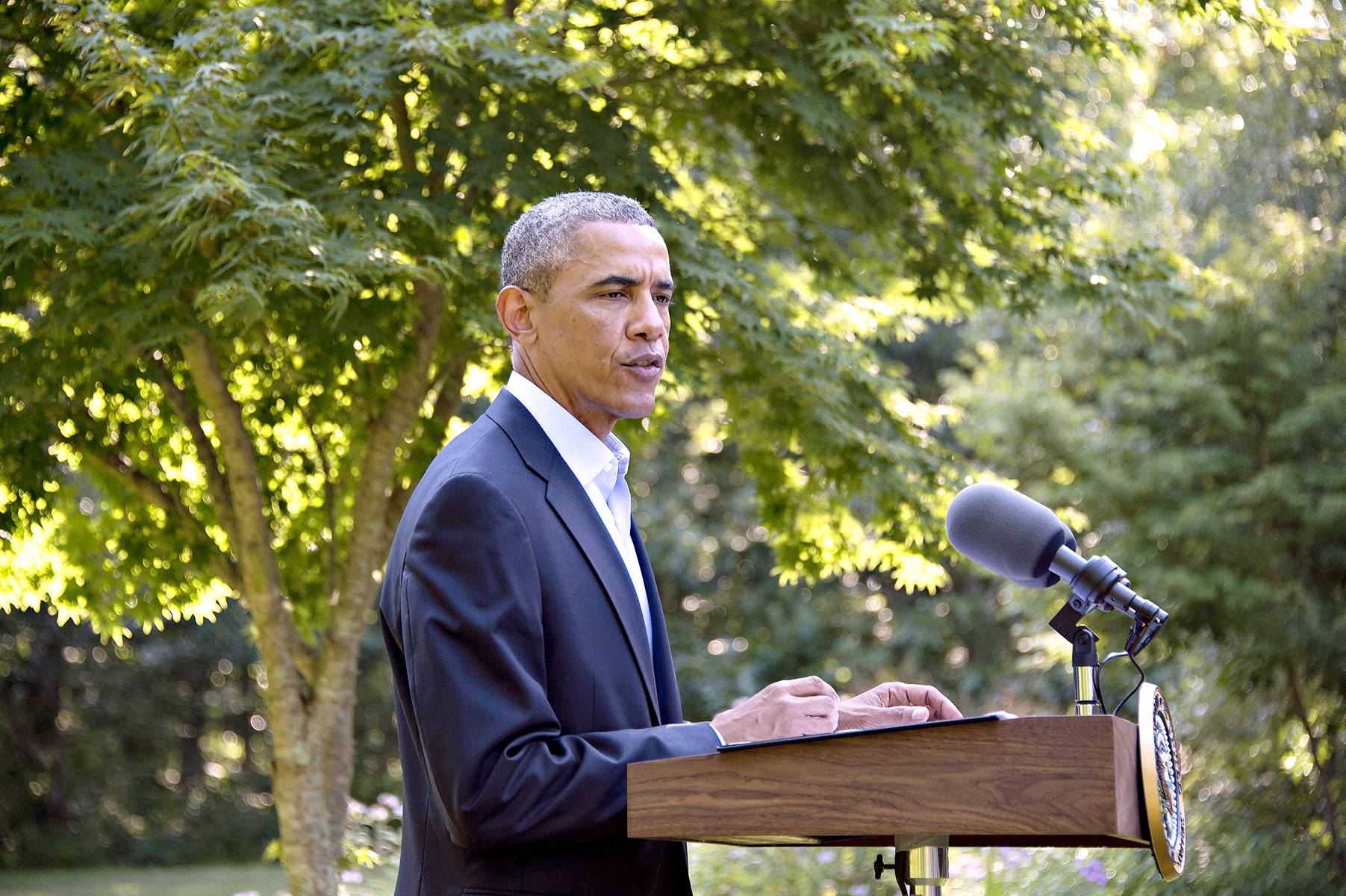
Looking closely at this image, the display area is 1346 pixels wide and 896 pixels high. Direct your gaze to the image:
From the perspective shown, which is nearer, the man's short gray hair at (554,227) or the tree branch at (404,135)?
the man's short gray hair at (554,227)

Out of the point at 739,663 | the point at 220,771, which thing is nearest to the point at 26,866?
the point at 220,771

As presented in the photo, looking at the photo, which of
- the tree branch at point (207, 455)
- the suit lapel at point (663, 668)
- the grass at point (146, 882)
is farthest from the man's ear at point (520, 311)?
the grass at point (146, 882)

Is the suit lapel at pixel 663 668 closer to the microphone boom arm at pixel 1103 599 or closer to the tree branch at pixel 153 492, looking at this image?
the microphone boom arm at pixel 1103 599

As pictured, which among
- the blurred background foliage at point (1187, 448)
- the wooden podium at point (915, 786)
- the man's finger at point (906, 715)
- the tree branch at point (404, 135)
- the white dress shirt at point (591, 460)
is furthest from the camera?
the blurred background foliage at point (1187, 448)

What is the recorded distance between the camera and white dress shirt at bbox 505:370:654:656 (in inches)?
86.6

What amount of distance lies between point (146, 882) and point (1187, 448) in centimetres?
1464

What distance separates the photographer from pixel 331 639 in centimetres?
653

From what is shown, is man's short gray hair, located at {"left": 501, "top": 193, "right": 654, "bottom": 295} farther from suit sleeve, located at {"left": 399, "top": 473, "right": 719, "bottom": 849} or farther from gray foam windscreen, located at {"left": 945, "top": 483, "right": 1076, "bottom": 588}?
gray foam windscreen, located at {"left": 945, "top": 483, "right": 1076, "bottom": 588}

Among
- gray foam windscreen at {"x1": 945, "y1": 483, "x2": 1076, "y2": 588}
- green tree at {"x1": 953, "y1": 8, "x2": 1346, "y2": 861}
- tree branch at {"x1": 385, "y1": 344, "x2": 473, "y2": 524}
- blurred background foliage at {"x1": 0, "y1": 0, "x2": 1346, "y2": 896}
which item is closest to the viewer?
gray foam windscreen at {"x1": 945, "y1": 483, "x2": 1076, "y2": 588}

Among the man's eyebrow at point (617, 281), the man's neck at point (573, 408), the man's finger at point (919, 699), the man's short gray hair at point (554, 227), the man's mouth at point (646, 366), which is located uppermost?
the man's short gray hair at point (554, 227)

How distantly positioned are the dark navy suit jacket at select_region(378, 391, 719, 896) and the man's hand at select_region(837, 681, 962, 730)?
0.71 feet

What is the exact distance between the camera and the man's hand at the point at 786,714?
1.77 meters

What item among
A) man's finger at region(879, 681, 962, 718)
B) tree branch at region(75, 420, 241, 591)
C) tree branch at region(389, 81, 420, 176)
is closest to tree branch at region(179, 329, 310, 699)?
tree branch at region(75, 420, 241, 591)

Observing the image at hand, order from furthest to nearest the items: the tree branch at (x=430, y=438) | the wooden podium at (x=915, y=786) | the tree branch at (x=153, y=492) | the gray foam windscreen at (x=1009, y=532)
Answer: the tree branch at (x=430, y=438), the tree branch at (x=153, y=492), the gray foam windscreen at (x=1009, y=532), the wooden podium at (x=915, y=786)
